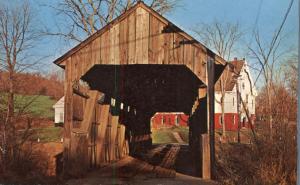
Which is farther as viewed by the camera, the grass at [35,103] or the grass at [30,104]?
the grass at [35,103]

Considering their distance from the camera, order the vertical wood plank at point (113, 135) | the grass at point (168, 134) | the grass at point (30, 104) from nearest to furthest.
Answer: the grass at point (30, 104), the vertical wood plank at point (113, 135), the grass at point (168, 134)

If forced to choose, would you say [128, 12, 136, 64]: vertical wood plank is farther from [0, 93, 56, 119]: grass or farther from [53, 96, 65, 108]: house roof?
[53, 96, 65, 108]: house roof

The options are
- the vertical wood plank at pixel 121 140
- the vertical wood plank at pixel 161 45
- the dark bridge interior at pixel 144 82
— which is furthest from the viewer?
the vertical wood plank at pixel 121 140

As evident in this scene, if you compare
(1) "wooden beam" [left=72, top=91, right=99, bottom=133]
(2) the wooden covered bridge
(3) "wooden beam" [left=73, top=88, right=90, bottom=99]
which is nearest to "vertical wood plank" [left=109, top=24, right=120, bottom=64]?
(2) the wooden covered bridge

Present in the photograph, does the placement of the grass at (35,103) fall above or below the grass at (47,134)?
above

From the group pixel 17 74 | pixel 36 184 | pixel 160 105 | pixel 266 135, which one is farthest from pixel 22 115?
pixel 160 105

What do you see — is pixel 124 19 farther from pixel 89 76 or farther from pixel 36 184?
pixel 36 184

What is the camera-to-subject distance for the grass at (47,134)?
13.4 m

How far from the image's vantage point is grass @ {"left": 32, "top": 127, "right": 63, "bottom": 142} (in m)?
13.4

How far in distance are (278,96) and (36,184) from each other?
5.38 metres

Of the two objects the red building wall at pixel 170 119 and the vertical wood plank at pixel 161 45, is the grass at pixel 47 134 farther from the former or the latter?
the red building wall at pixel 170 119

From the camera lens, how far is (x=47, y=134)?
16.1m

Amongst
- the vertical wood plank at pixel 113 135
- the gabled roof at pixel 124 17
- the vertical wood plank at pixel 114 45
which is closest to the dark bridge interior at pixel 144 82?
the vertical wood plank at pixel 113 135

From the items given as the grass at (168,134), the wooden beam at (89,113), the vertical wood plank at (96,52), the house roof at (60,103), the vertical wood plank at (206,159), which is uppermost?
the vertical wood plank at (96,52)
